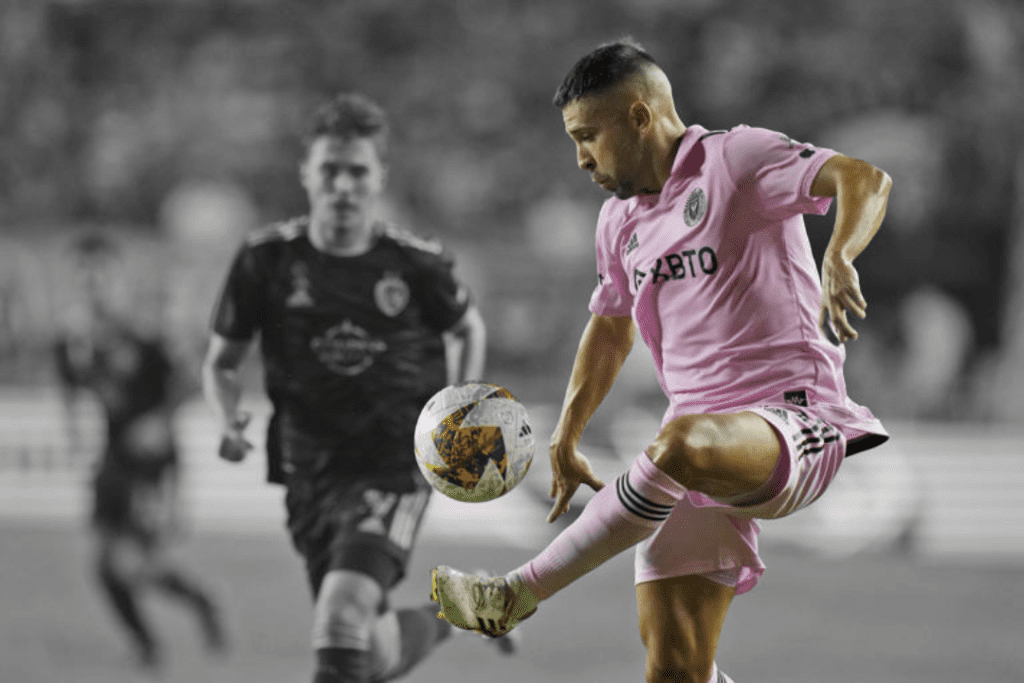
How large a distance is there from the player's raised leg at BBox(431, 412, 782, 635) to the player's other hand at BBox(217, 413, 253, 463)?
1.53 meters

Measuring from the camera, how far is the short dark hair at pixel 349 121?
3994 millimetres

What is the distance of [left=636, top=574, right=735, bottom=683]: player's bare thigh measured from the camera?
2.80 meters

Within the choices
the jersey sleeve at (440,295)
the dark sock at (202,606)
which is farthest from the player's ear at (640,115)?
the dark sock at (202,606)

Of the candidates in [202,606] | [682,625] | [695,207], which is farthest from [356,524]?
[202,606]

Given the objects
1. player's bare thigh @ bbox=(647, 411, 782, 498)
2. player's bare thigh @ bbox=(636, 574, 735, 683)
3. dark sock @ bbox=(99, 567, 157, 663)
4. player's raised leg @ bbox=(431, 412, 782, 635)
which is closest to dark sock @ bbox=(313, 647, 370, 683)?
player's bare thigh @ bbox=(636, 574, 735, 683)

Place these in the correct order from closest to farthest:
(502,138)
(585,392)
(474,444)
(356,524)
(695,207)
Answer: (695,207) → (474,444) → (585,392) → (356,524) → (502,138)

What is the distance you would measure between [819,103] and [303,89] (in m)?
4.11

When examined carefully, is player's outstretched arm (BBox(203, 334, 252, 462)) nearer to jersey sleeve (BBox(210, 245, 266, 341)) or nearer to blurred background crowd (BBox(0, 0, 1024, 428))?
jersey sleeve (BBox(210, 245, 266, 341))

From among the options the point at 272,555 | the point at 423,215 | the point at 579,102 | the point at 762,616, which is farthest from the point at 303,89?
the point at 579,102

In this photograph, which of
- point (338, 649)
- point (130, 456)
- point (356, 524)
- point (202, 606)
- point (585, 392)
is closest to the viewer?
point (585, 392)

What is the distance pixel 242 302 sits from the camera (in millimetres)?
3955

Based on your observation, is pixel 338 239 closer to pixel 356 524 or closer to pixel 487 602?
pixel 356 524

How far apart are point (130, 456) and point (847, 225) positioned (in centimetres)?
485

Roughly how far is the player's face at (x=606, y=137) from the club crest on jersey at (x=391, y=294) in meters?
1.41
